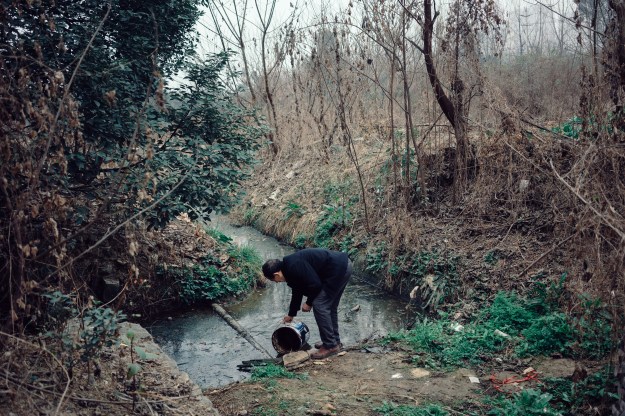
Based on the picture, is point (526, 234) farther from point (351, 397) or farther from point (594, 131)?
point (351, 397)

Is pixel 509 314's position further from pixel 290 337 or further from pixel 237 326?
pixel 237 326

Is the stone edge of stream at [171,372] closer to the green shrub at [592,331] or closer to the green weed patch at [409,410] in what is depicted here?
the green weed patch at [409,410]

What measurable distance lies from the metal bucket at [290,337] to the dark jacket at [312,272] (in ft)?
0.56

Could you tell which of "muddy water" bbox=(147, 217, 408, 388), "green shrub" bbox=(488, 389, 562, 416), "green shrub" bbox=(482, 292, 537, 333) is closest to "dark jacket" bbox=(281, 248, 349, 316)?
"muddy water" bbox=(147, 217, 408, 388)

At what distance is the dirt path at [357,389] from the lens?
16.9 ft

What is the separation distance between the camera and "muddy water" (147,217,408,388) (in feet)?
22.7

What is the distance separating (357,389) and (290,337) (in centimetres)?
140

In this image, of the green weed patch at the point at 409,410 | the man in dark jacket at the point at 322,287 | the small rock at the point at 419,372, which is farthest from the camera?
the man in dark jacket at the point at 322,287

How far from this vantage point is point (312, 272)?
6.48m

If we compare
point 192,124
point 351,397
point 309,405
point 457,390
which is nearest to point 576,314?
point 457,390

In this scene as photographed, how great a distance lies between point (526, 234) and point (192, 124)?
5360 millimetres

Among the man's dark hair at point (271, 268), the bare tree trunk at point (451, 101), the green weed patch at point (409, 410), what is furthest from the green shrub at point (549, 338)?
the bare tree trunk at point (451, 101)

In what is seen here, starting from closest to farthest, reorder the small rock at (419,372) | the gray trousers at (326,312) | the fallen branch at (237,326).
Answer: the small rock at (419,372) → the gray trousers at (326,312) → the fallen branch at (237,326)

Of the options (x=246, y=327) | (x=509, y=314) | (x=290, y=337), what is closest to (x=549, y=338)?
(x=509, y=314)
